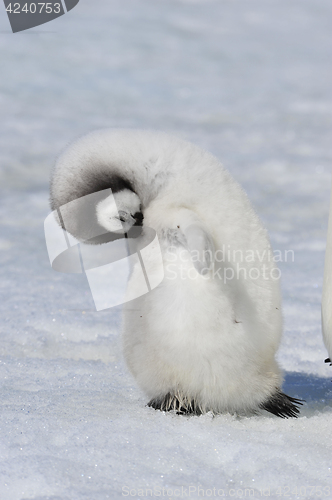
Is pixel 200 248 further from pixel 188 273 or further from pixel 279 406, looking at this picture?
pixel 279 406

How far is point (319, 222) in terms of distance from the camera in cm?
286

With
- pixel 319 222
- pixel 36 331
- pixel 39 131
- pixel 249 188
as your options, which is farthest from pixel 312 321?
pixel 39 131

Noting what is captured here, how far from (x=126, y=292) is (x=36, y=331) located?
0.63m

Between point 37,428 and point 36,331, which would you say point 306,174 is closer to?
point 36,331

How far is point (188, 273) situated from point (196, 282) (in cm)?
2

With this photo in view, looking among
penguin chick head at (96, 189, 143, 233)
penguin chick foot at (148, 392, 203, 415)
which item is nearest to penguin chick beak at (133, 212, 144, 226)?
penguin chick head at (96, 189, 143, 233)

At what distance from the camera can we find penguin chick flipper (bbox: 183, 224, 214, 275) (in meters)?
0.90

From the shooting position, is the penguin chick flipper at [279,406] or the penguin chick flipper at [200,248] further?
the penguin chick flipper at [279,406]

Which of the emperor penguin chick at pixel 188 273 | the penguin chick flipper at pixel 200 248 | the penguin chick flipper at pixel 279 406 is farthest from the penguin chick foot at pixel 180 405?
the penguin chick flipper at pixel 200 248

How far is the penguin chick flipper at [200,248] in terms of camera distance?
0.90m

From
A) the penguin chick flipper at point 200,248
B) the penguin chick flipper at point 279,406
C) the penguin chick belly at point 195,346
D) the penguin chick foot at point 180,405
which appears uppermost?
the penguin chick flipper at point 200,248

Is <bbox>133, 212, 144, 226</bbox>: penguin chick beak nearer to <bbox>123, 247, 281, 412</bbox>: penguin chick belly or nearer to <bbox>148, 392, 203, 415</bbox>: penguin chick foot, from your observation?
<bbox>123, 247, 281, 412</bbox>: penguin chick belly

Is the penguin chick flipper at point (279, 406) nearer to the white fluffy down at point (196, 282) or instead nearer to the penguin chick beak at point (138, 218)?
the white fluffy down at point (196, 282)

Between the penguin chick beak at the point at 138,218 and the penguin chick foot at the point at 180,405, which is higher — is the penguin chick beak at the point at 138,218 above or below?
above
